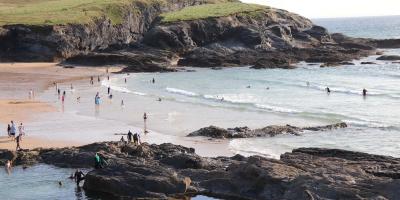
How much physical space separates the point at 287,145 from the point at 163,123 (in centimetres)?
1160

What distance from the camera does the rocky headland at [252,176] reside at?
1989cm

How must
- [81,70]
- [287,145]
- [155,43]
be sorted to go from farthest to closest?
1. [155,43]
2. [81,70]
3. [287,145]

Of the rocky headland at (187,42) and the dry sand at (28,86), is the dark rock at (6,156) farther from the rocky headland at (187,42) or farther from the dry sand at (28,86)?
the rocky headland at (187,42)

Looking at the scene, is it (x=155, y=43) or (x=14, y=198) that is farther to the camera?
(x=155, y=43)

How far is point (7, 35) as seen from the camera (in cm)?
9550

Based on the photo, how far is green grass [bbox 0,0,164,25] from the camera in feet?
340

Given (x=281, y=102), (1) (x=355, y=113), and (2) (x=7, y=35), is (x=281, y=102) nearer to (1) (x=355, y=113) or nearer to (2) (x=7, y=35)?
(1) (x=355, y=113)

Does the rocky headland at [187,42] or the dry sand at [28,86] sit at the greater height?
the rocky headland at [187,42]

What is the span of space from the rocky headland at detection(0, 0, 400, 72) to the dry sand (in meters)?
6.48

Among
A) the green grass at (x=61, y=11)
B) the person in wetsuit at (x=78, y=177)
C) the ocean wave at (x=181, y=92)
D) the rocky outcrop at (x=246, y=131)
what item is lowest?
the ocean wave at (x=181, y=92)

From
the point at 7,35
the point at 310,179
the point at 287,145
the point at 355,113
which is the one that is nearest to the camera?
the point at 310,179

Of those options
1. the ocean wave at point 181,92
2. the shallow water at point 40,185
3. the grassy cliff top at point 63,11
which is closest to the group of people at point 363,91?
the ocean wave at point 181,92

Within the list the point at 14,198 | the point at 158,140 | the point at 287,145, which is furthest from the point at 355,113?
the point at 14,198

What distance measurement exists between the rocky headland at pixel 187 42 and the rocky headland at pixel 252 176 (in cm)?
6227
